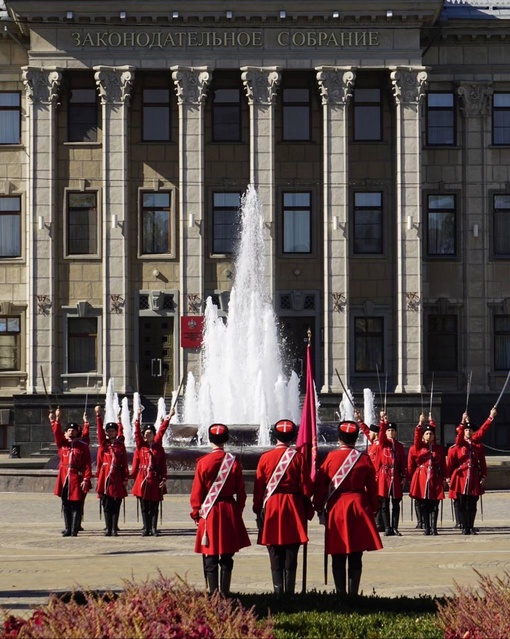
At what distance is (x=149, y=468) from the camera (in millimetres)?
27219

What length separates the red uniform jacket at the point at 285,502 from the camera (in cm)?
1720

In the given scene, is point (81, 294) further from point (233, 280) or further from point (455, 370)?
point (455, 370)

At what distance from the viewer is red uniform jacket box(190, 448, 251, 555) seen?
1708 centimetres

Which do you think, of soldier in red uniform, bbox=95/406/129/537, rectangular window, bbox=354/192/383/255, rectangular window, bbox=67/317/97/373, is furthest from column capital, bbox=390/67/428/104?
soldier in red uniform, bbox=95/406/129/537

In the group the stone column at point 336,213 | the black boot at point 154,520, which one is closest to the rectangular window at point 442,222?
the stone column at point 336,213

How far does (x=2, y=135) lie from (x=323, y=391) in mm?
12698

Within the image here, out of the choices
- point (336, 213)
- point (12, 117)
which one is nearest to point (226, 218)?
point (336, 213)

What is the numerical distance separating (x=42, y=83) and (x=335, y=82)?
8694 millimetres

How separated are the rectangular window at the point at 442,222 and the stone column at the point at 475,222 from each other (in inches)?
15.8

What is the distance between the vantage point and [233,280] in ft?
172

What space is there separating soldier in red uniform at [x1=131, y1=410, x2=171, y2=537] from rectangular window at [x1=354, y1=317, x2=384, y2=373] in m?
25.4

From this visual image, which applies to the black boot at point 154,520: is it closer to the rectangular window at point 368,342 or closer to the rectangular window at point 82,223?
the rectangular window at point 368,342

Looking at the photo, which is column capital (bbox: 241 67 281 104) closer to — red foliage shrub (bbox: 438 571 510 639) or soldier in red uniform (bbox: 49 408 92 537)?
soldier in red uniform (bbox: 49 408 92 537)

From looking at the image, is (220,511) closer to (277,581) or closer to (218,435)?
(218,435)
